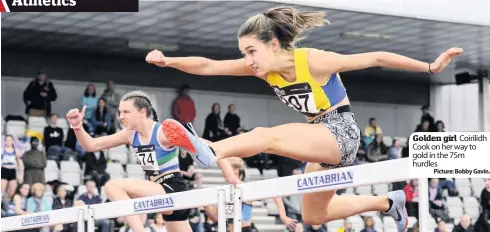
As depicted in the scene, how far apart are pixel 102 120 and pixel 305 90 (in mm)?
14258

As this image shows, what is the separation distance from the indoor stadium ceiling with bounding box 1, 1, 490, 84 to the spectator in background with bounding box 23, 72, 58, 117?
1274 mm

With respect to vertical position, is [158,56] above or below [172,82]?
below

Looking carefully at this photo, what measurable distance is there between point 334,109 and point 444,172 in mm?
1271

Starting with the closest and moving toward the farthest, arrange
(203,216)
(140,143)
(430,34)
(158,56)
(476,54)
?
(158,56) < (140,143) < (203,216) < (430,34) < (476,54)

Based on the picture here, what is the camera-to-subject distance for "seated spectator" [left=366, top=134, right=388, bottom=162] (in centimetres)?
2195

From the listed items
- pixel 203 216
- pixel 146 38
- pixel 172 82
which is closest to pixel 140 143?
pixel 203 216

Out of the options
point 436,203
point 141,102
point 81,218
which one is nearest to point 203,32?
point 436,203

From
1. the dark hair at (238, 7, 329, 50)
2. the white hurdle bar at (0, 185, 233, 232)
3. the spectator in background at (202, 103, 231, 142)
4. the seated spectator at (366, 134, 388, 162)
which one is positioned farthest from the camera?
the seated spectator at (366, 134, 388, 162)

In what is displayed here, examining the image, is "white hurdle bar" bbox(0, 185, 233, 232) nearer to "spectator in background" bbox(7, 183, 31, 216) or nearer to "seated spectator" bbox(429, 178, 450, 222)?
"spectator in background" bbox(7, 183, 31, 216)

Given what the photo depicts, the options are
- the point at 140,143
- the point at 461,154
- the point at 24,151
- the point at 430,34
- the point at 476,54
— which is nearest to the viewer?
the point at 461,154

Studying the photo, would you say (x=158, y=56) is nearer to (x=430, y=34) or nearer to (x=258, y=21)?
(x=258, y=21)

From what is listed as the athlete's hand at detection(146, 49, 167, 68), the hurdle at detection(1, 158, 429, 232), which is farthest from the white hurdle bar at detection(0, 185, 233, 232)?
the athlete's hand at detection(146, 49, 167, 68)

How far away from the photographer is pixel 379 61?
5.86 m

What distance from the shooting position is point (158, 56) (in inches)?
243
